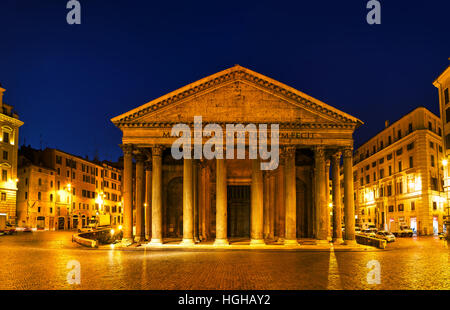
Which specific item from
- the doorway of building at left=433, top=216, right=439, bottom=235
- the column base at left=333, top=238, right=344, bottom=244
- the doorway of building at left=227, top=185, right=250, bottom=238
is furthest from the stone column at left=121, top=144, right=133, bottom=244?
the doorway of building at left=433, top=216, right=439, bottom=235

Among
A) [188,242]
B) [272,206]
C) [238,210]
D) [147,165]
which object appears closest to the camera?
[188,242]

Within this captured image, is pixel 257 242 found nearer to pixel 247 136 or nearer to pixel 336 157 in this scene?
pixel 247 136

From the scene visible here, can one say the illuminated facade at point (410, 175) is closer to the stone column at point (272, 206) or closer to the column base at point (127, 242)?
the stone column at point (272, 206)

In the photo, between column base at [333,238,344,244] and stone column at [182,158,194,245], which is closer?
stone column at [182,158,194,245]

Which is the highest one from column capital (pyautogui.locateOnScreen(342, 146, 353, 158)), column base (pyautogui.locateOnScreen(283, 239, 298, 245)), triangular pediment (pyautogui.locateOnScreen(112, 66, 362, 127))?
triangular pediment (pyautogui.locateOnScreen(112, 66, 362, 127))

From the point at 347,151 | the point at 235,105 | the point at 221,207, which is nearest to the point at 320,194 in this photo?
the point at 347,151

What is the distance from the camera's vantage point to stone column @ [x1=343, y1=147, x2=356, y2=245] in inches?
1501

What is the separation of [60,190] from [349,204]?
6328 cm

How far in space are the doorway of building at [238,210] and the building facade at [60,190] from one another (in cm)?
2926

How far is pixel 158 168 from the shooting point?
38.5 meters

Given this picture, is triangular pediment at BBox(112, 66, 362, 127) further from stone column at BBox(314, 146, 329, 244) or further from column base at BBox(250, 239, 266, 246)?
column base at BBox(250, 239, 266, 246)

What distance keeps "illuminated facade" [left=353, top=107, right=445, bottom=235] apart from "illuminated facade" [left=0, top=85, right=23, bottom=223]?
173 feet

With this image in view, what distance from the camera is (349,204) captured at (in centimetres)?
3866
